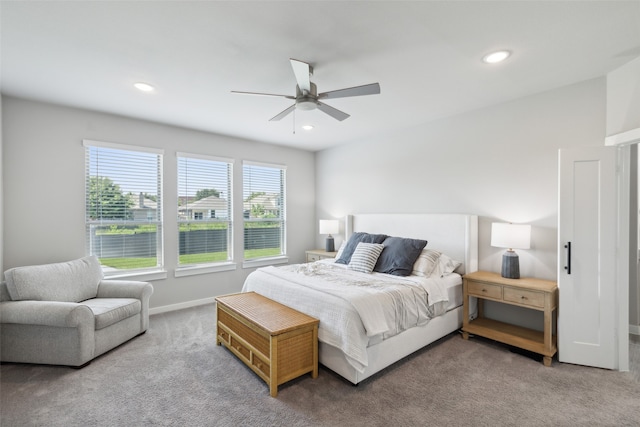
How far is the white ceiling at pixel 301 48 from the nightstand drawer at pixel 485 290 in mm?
2104

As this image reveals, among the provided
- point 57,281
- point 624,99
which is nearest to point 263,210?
point 57,281

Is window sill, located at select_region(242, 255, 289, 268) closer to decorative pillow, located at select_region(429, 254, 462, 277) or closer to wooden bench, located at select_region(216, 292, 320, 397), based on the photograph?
wooden bench, located at select_region(216, 292, 320, 397)

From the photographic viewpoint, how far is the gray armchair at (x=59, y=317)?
267 centimetres

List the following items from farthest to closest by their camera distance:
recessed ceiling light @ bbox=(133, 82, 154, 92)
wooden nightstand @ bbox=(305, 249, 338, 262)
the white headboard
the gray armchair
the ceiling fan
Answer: wooden nightstand @ bbox=(305, 249, 338, 262) → the white headboard → recessed ceiling light @ bbox=(133, 82, 154, 92) → the gray armchair → the ceiling fan

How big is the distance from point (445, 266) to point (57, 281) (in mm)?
4267

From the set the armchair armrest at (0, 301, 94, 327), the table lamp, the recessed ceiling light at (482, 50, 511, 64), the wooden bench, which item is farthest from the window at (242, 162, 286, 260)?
the recessed ceiling light at (482, 50, 511, 64)

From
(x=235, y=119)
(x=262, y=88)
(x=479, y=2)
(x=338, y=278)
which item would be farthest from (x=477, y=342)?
(x=235, y=119)

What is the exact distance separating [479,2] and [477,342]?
10.4ft

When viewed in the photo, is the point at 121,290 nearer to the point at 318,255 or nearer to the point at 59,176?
the point at 59,176

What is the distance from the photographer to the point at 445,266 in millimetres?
3502

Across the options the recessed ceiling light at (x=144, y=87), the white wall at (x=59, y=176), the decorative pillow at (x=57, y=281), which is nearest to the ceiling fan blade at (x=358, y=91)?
the recessed ceiling light at (x=144, y=87)

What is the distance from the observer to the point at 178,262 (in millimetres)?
4422

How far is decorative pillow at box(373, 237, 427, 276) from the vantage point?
11.2 ft

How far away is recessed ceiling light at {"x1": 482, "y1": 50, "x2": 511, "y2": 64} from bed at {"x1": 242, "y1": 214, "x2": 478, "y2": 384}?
1.77 meters
